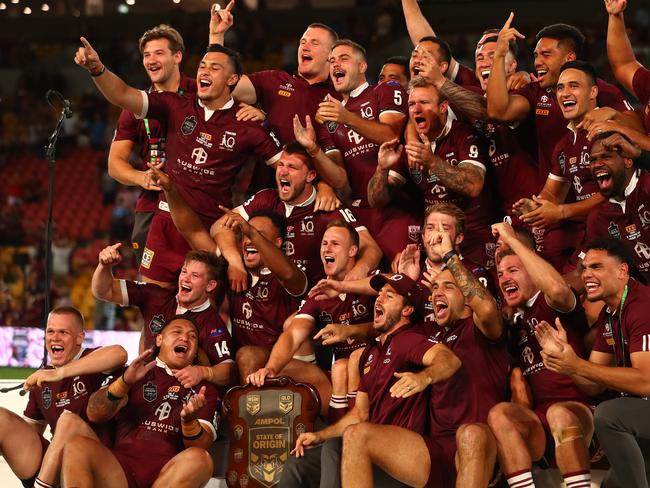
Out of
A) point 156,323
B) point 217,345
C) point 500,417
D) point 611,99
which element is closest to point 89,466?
point 217,345

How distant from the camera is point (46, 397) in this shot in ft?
23.0

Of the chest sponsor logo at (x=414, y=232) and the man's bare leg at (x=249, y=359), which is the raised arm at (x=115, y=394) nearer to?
the man's bare leg at (x=249, y=359)

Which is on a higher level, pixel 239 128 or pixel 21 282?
pixel 239 128

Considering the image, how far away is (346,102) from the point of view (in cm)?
803

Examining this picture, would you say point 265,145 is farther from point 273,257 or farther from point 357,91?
point 273,257

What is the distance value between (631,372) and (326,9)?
47.0 feet

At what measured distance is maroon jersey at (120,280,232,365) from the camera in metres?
7.23

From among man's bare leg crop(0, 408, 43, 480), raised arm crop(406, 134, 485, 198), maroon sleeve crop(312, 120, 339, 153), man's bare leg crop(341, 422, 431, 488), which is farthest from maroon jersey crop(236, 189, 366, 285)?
man's bare leg crop(0, 408, 43, 480)

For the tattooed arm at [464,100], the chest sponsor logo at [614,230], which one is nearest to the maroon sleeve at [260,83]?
the tattooed arm at [464,100]

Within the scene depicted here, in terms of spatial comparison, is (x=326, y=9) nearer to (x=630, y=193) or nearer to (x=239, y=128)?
(x=239, y=128)

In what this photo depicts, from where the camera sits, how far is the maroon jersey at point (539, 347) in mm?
6500

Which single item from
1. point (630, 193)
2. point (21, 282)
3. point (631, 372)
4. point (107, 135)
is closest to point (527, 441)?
point (631, 372)

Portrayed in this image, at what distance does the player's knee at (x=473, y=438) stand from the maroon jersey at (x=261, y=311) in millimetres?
1925

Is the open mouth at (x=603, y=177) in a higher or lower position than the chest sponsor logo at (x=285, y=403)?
higher
